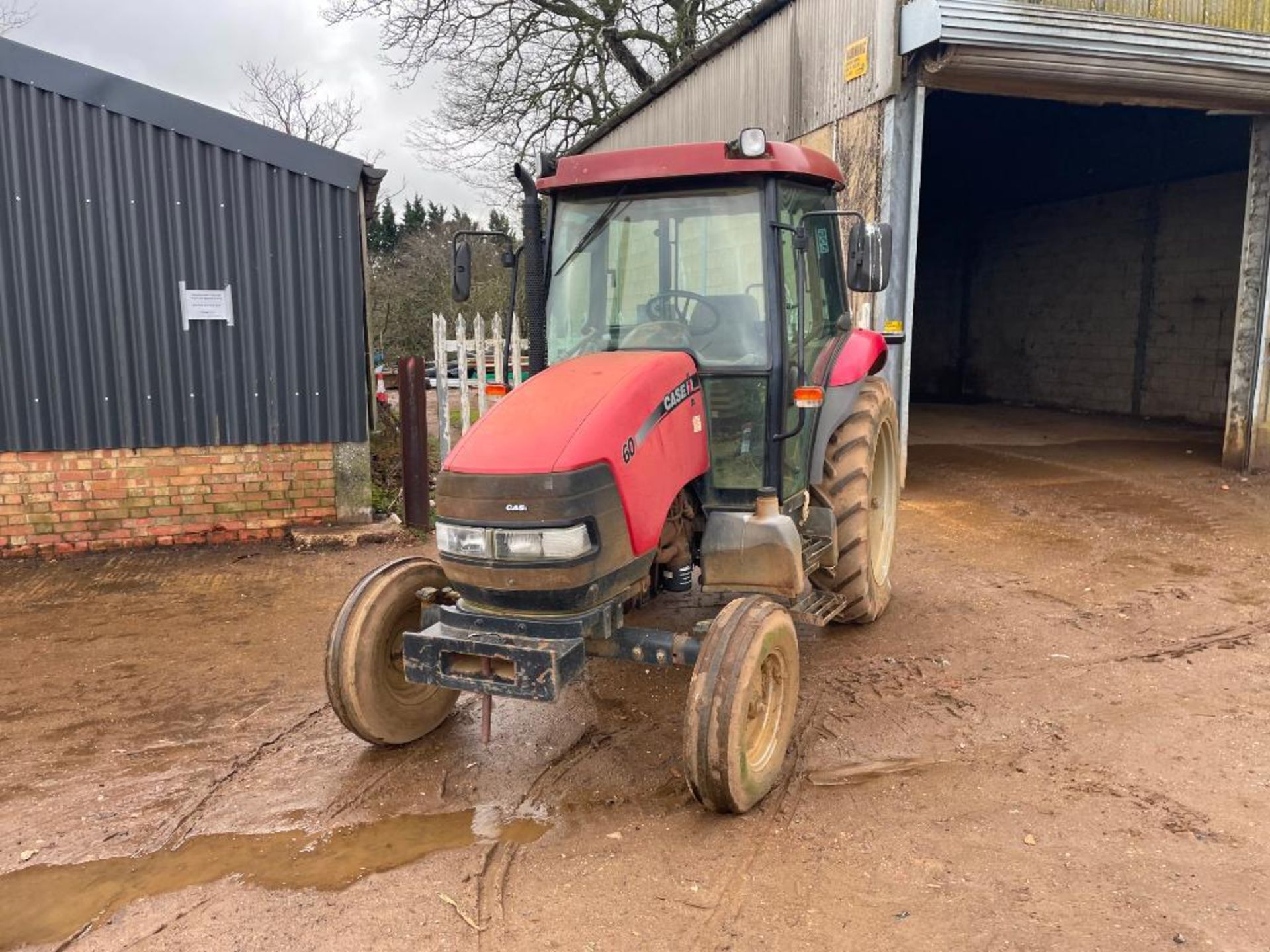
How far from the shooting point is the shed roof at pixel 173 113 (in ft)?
22.1

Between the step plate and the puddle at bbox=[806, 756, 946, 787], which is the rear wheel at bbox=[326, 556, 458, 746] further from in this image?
the step plate

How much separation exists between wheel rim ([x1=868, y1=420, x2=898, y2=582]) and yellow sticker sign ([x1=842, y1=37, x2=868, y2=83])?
430cm

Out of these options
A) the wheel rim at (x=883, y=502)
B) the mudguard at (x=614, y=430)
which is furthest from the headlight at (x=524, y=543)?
the wheel rim at (x=883, y=502)

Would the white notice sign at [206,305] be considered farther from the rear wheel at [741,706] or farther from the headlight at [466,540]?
the rear wheel at [741,706]

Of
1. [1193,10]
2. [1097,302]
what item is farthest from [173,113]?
[1097,302]

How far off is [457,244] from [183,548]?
4.21m

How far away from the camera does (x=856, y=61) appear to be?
834 centimetres

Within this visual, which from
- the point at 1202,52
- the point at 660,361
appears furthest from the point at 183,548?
the point at 1202,52

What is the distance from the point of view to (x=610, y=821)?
3.35 metres

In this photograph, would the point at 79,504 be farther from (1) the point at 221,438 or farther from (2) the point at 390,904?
(2) the point at 390,904

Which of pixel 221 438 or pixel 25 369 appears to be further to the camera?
pixel 221 438

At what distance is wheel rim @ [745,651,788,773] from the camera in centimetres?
337

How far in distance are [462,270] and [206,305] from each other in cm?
370

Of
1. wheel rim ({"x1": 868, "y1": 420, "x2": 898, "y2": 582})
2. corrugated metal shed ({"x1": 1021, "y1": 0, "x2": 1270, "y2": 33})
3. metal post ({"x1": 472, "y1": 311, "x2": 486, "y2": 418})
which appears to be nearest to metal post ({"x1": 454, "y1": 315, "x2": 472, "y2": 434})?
metal post ({"x1": 472, "y1": 311, "x2": 486, "y2": 418})
